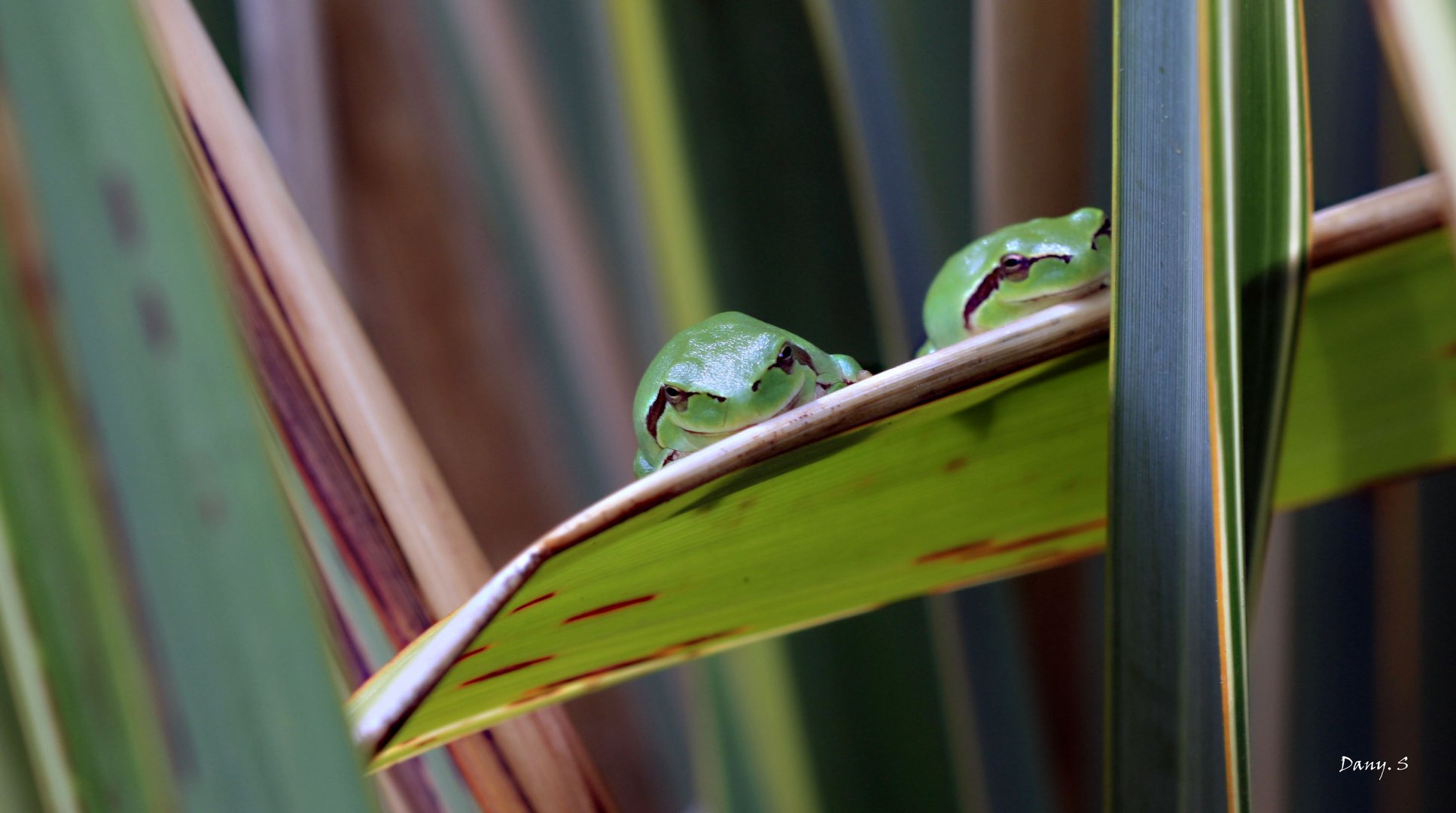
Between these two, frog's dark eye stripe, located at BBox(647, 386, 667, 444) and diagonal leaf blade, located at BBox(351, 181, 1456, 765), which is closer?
diagonal leaf blade, located at BBox(351, 181, 1456, 765)

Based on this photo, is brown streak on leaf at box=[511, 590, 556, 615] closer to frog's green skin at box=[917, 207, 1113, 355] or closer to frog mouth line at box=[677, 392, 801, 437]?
frog mouth line at box=[677, 392, 801, 437]

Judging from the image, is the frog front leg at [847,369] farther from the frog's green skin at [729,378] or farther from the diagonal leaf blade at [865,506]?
the diagonal leaf blade at [865,506]

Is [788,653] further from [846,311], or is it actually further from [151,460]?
[151,460]

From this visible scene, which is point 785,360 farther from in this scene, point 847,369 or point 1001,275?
point 1001,275

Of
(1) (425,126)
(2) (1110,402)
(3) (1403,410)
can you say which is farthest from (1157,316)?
(1) (425,126)

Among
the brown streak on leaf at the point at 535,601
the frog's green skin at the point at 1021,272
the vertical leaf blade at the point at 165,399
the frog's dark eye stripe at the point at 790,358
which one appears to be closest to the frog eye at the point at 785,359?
the frog's dark eye stripe at the point at 790,358

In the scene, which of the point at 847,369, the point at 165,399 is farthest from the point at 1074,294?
the point at 165,399

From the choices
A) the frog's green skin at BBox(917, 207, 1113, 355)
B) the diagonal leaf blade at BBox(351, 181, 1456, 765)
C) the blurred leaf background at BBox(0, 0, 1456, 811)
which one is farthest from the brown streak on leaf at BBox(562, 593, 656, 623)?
the frog's green skin at BBox(917, 207, 1113, 355)
